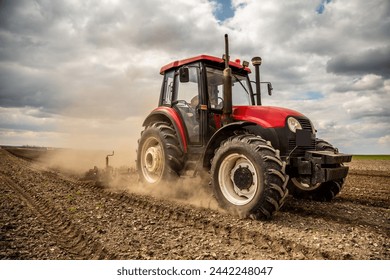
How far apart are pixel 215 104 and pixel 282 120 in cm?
155

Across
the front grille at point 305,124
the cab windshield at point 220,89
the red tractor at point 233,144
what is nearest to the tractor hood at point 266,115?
the red tractor at point 233,144

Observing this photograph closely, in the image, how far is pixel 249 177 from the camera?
181 inches

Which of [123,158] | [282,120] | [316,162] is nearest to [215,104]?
[282,120]

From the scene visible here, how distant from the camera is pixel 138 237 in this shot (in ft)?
12.3

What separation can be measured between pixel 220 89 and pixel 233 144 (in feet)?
5.81

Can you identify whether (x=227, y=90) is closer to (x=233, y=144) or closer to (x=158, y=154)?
(x=233, y=144)

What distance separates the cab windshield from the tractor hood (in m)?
0.62

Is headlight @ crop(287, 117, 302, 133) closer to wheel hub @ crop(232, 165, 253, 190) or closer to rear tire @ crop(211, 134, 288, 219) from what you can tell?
rear tire @ crop(211, 134, 288, 219)

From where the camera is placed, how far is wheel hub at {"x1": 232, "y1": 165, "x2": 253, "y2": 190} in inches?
182

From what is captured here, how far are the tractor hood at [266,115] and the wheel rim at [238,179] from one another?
0.72 meters

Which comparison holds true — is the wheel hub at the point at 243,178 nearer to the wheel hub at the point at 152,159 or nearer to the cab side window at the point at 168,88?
the wheel hub at the point at 152,159

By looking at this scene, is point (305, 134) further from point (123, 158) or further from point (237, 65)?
point (123, 158)

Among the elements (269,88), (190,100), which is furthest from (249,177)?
(269,88)

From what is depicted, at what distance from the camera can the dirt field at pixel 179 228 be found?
3.30m
